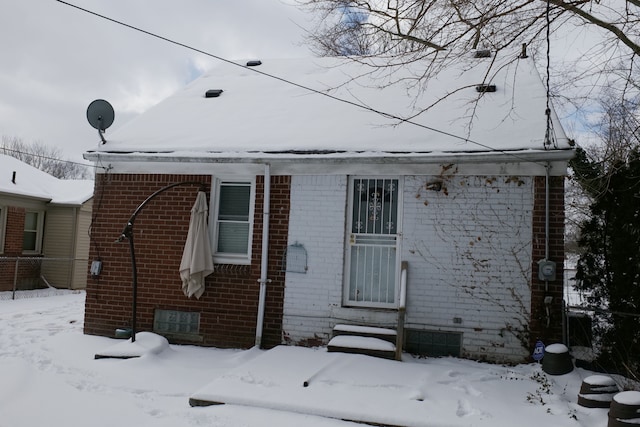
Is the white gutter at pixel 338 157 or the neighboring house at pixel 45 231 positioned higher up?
the white gutter at pixel 338 157

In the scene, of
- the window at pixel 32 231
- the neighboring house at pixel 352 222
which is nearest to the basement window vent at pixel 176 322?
the neighboring house at pixel 352 222

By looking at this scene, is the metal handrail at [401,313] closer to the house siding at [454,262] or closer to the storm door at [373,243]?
the house siding at [454,262]

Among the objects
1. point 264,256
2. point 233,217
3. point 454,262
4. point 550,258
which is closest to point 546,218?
point 550,258

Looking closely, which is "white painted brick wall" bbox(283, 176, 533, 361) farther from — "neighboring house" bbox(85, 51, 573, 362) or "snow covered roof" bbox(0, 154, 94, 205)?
"snow covered roof" bbox(0, 154, 94, 205)

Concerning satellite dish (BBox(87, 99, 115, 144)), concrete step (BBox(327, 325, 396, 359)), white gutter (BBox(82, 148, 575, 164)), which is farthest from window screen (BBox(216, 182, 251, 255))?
satellite dish (BBox(87, 99, 115, 144))

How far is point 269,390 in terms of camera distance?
5.22m

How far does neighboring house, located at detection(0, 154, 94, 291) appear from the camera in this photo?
598 inches

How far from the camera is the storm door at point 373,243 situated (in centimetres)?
736

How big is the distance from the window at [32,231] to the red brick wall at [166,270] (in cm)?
949

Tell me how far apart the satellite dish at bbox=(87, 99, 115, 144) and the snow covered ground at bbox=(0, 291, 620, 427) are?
3.80 m

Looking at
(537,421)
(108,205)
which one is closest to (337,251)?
(537,421)

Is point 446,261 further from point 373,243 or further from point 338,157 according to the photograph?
point 338,157

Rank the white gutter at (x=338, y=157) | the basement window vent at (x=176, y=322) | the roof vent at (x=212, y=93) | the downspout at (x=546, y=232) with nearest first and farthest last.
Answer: the downspout at (x=546, y=232) → the white gutter at (x=338, y=157) → the basement window vent at (x=176, y=322) → the roof vent at (x=212, y=93)

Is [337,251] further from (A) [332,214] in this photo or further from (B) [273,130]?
(B) [273,130]
